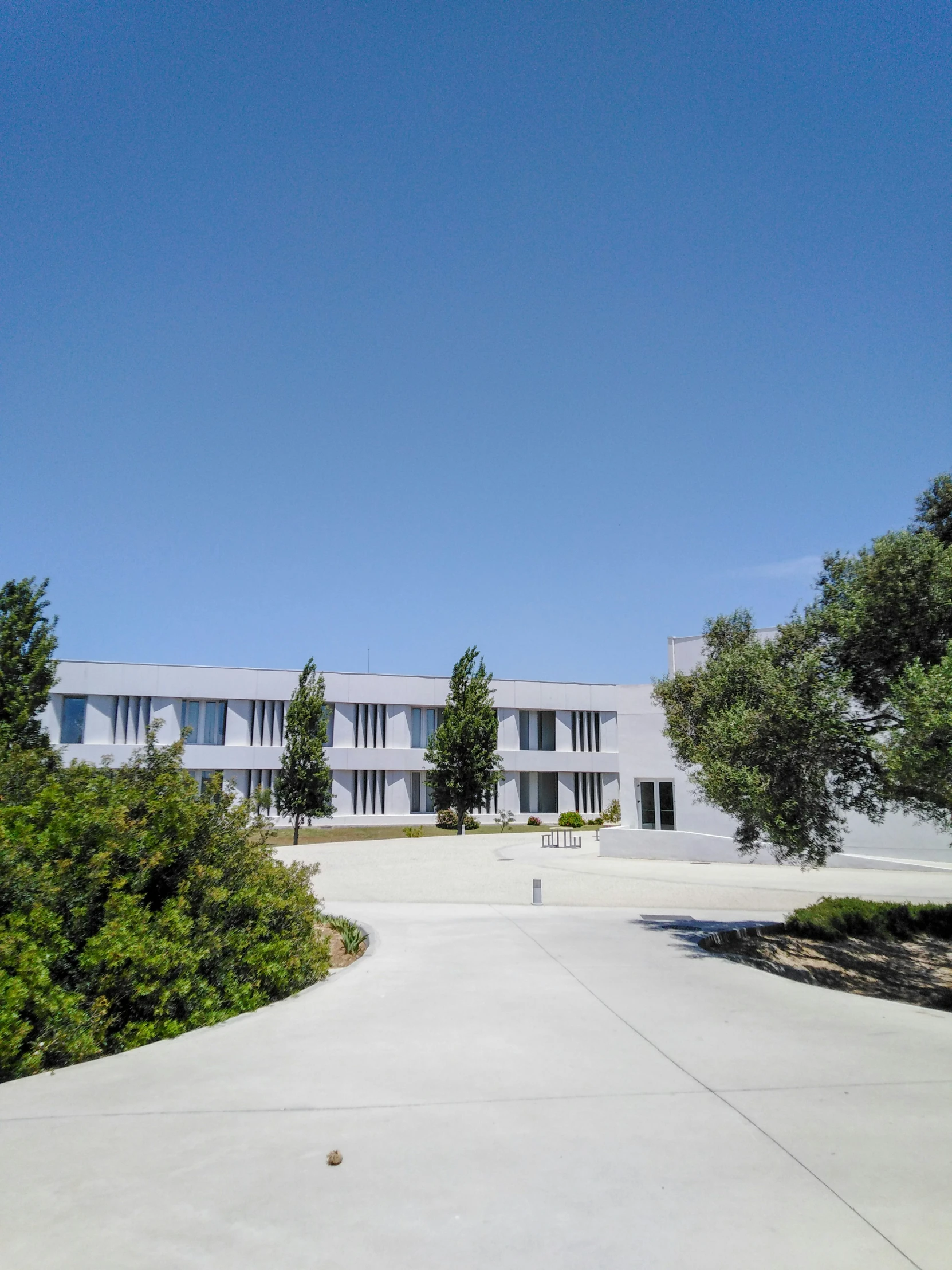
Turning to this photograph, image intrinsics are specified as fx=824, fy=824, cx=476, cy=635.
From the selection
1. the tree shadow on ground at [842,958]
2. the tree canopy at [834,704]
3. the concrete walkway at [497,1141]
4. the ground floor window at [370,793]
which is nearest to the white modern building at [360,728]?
the ground floor window at [370,793]

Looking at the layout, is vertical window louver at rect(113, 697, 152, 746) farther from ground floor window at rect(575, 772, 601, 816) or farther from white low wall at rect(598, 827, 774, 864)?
white low wall at rect(598, 827, 774, 864)

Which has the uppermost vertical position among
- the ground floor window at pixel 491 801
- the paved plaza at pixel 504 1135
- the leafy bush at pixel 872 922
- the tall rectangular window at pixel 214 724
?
the tall rectangular window at pixel 214 724

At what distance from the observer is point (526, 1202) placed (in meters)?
4.01

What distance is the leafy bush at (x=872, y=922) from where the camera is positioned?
13383 mm

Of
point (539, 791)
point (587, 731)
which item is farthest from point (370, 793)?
point (587, 731)

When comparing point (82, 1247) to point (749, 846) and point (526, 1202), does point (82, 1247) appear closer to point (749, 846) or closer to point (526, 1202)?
point (526, 1202)

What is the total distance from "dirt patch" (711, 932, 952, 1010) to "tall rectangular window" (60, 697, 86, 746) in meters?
43.1

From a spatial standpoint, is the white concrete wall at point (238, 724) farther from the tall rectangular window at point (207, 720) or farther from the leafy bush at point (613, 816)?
the leafy bush at point (613, 816)

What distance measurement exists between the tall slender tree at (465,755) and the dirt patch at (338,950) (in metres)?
29.5

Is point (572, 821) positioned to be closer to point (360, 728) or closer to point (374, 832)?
point (374, 832)

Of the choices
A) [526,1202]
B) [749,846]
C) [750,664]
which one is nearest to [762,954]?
[749,846]

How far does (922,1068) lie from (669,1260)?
3.86m

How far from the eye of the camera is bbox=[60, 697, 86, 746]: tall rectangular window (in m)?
46.8

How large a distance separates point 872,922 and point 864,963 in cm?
206
